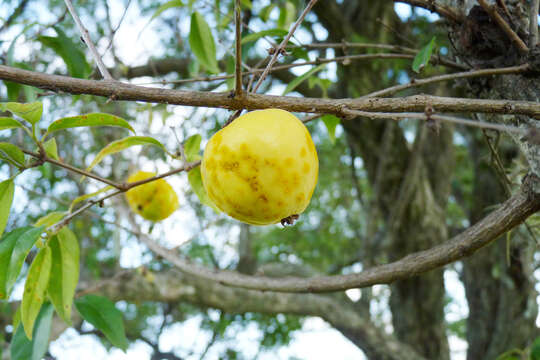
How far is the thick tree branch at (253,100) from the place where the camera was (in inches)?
26.1

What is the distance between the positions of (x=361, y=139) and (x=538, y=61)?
7.55 ft

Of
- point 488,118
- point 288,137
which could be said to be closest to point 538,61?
point 488,118

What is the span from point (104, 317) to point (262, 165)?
0.71 metres

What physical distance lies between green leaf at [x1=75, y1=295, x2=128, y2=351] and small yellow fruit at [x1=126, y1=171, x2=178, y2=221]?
0.50 meters

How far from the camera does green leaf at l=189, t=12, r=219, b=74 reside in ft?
4.60

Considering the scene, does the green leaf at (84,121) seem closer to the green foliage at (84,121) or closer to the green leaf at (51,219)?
the green foliage at (84,121)

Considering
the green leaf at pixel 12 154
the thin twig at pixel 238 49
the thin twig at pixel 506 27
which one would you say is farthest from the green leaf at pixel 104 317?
the thin twig at pixel 506 27

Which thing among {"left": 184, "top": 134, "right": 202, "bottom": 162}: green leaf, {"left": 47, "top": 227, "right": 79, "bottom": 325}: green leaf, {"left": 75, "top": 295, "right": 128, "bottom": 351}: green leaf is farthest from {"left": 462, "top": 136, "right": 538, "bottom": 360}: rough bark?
{"left": 47, "top": 227, "right": 79, "bottom": 325}: green leaf

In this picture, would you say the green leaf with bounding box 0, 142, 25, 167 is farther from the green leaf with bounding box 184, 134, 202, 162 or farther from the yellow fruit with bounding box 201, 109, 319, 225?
the green leaf with bounding box 184, 134, 202, 162

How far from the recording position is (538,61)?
0.90 metres

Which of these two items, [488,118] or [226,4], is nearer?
[488,118]

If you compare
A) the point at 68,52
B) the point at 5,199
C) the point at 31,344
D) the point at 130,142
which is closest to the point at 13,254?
the point at 5,199

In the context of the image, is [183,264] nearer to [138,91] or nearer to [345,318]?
[138,91]

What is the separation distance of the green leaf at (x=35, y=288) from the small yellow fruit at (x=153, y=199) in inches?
27.6
